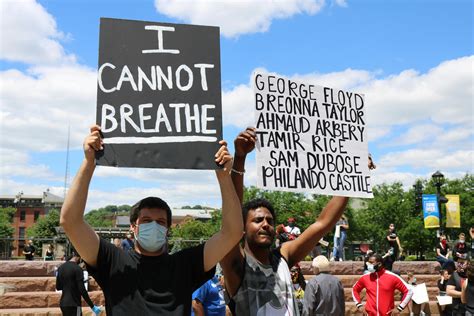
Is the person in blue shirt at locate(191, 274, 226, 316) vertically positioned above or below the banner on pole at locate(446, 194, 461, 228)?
below

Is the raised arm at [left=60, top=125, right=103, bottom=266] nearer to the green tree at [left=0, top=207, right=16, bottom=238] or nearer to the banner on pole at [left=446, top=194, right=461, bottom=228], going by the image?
the banner on pole at [left=446, top=194, right=461, bottom=228]

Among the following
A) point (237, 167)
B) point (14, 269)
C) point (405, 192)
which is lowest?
point (14, 269)

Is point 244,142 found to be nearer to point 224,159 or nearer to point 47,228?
point 224,159

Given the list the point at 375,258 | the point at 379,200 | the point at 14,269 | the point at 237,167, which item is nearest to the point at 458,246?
the point at 375,258

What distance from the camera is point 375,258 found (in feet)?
29.9

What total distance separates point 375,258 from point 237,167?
238 inches

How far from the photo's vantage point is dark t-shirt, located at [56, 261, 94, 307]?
10.4m

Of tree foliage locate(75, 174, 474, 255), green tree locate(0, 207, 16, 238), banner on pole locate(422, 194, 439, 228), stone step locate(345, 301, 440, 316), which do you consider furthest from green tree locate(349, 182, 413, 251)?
green tree locate(0, 207, 16, 238)

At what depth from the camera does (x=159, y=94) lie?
3541mm

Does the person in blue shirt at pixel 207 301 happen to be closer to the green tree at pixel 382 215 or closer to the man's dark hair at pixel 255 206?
the man's dark hair at pixel 255 206

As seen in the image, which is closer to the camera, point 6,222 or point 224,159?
point 224,159

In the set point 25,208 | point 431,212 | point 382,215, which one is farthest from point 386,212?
point 25,208

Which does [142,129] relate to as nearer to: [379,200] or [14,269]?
[14,269]

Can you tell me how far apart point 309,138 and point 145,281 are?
2.19 metres
